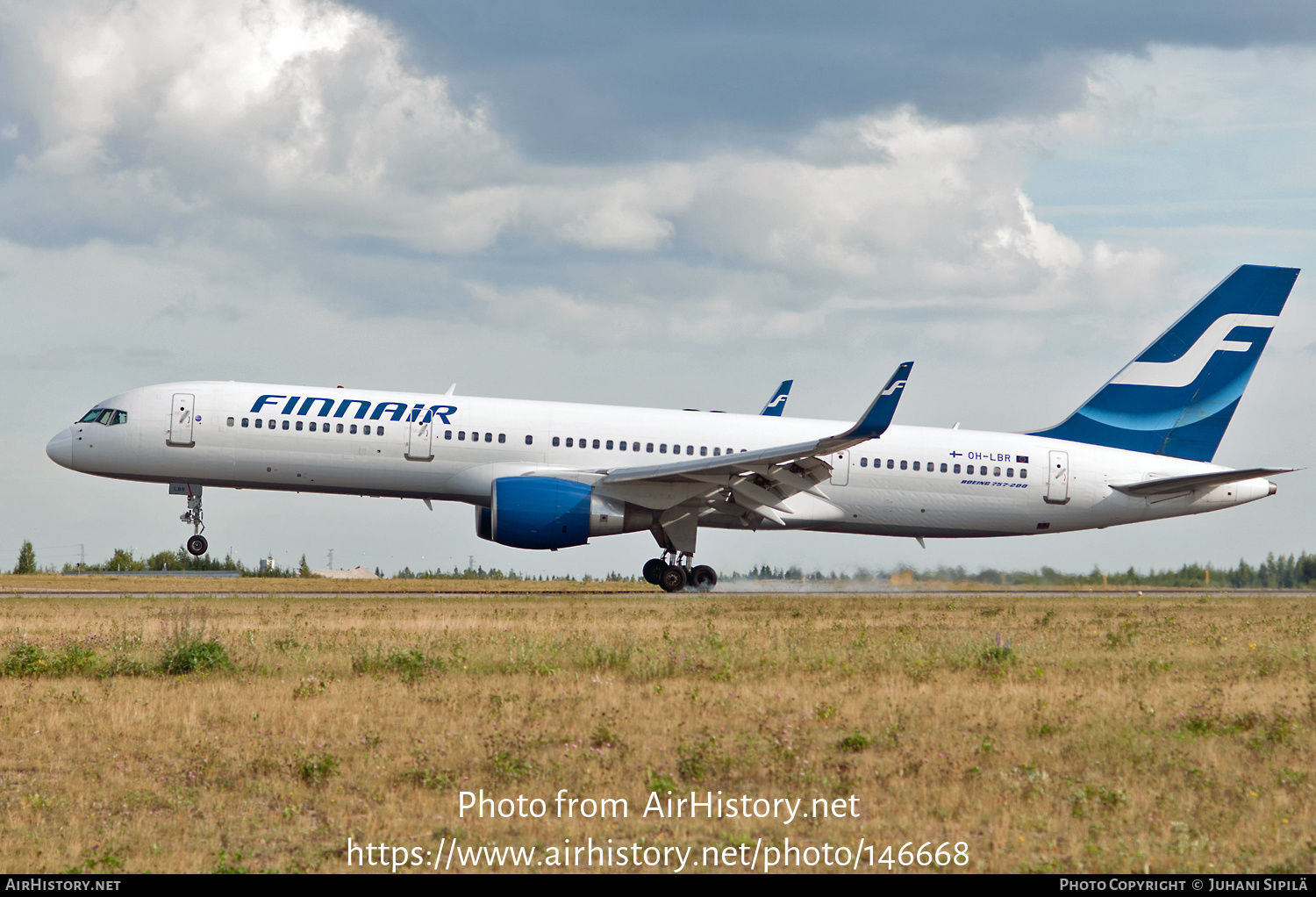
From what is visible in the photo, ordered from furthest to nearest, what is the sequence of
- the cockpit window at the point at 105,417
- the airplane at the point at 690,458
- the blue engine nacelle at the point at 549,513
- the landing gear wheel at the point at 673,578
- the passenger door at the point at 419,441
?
1. the landing gear wheel at the point at 673,578
2. the cockpit window at the point at 105,417
3. the passenger door at the point at 419,441
4. the airplane at the point at 690,458
5. the blue engine nacelle at the point at 549,513

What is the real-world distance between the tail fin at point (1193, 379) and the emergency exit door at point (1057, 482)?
69.8 inches

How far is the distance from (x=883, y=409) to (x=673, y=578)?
7.78 meters

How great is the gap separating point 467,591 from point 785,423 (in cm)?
957

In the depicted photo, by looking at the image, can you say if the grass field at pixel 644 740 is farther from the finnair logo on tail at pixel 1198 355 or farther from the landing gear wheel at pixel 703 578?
the finnair logo on tail at pixel 1198 355

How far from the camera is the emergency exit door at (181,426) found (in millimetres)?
28203

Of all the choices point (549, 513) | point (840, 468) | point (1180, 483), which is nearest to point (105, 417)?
point (549, 513)

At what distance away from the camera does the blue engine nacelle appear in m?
27.0

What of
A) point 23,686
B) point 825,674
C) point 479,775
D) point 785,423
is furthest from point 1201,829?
point 785,423

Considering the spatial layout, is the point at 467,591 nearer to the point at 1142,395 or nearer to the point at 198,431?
the point at 198,431

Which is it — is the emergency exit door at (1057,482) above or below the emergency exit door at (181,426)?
below

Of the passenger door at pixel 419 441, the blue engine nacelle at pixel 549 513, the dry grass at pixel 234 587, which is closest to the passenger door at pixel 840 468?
the dry grass at pixel 234 587

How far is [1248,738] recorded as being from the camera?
34.0 ft

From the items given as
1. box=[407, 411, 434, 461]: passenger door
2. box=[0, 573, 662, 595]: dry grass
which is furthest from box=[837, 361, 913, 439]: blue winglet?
box=[407, 411, 434, 461]: passenger door

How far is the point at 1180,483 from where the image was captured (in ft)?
101
